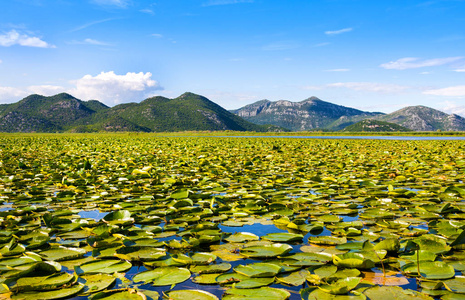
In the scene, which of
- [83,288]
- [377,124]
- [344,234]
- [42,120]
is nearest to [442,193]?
[344,234]

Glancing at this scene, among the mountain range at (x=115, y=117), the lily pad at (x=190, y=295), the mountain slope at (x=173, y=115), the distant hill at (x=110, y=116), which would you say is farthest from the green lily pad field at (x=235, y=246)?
the mountain slope at (x=173, y=115)

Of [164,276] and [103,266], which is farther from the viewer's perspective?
[103,266]

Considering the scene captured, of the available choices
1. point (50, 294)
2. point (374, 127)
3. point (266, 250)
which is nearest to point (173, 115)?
point (374, 127)

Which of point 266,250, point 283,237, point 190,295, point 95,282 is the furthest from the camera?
point 283,237

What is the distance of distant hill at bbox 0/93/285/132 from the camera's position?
141 m

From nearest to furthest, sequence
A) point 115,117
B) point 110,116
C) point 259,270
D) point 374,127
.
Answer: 1. point 259,270
2. point 115,117
3. point 110,116
4. point 374,127

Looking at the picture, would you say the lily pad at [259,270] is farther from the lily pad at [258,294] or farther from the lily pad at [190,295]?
the lily pad at [190,295]

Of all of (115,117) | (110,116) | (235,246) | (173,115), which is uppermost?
(110,116)

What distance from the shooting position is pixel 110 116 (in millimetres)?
162625

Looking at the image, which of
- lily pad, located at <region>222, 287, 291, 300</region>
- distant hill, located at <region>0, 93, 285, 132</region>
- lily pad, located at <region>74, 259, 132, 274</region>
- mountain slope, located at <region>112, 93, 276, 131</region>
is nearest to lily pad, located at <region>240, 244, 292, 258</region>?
lily pad, located at <region>222, 287, 291, 300</region>

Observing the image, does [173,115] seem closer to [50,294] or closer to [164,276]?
[164,276]

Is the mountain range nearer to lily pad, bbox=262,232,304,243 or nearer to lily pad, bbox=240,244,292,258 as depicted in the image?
lily pad, bbox=262,232,304,243

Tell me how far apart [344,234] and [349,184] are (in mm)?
3390

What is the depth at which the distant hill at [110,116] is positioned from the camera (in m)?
141
